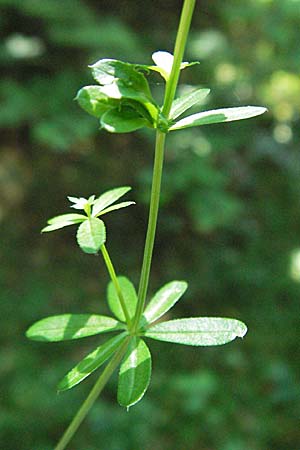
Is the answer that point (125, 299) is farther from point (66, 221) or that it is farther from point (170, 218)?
point (170, 218)

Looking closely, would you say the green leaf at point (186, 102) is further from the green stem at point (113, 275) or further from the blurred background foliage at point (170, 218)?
the blurred background foliage at point (170, 218)

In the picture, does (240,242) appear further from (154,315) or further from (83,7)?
(154,315)

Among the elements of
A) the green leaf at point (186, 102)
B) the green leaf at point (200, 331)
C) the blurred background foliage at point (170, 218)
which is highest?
the blurred background foliage at point (170, 218)

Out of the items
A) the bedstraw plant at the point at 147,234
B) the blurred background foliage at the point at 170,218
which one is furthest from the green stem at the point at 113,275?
the blurred background foliage at the point at 170,218

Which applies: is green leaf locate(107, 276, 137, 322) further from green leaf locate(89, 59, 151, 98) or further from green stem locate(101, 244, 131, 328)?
green leaf locate(89, 59, 151, 98)

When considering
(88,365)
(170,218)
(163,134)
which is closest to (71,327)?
(88,365)
